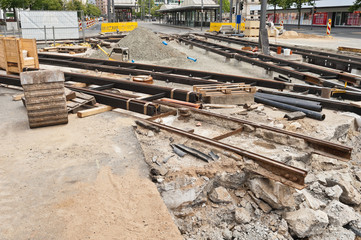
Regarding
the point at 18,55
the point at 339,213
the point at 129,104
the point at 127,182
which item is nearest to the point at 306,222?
the point at 339,213

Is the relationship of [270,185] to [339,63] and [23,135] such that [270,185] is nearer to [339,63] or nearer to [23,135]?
[23,135]

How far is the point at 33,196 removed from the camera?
3846mm

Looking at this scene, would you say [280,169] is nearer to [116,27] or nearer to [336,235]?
[336,235]

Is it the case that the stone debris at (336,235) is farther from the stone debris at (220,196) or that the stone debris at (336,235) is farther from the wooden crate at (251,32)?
the wooden crate at (251,32)

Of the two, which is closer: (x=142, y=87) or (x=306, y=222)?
(x=306, y=222)

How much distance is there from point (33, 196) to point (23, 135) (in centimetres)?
243

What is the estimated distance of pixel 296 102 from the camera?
7531 mm

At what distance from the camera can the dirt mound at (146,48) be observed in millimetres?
17438

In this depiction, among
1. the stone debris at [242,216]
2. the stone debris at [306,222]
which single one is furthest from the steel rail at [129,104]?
the stone debris at [306,222]

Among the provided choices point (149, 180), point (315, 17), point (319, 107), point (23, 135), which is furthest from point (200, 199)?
point (315, 17)

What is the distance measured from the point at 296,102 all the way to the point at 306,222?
4.04 meters

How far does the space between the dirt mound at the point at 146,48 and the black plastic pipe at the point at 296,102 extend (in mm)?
9737

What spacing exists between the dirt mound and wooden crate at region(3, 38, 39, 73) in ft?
20.1

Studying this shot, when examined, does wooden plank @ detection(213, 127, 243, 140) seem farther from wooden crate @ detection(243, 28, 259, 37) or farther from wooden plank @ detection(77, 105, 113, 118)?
wooden crate @ detection(243, 28, 259, 37)
